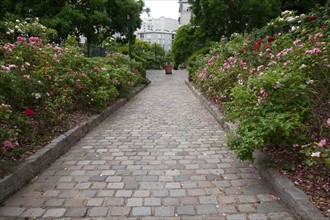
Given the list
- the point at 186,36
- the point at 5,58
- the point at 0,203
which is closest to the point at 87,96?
the point at 5,58

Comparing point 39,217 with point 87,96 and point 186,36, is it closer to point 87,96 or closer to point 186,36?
point 87,96

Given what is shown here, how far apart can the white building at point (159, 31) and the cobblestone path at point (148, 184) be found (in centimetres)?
9677

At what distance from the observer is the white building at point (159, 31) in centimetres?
10294

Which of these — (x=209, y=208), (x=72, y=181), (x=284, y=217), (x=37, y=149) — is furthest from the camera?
(x=37, y=149)

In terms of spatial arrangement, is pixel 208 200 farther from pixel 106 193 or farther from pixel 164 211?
pixel 106 193

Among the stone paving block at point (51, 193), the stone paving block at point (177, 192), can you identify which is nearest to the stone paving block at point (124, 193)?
the stone paving block at point (177, 192)

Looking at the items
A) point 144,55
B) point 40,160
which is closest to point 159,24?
point 144,55

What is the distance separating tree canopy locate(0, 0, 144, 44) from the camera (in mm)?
16781

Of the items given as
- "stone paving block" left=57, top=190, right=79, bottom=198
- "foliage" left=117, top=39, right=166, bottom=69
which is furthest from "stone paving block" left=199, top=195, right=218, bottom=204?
"foliage" left=117, top=39, right=166, bottom=69

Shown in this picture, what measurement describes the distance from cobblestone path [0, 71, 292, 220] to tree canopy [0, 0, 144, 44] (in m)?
13.4

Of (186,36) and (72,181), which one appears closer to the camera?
(72,181)

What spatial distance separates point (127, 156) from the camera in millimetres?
4539

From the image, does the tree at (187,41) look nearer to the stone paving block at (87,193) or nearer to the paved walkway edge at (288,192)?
the paved walkway edge at (288,192)

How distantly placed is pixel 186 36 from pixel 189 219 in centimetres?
2749
